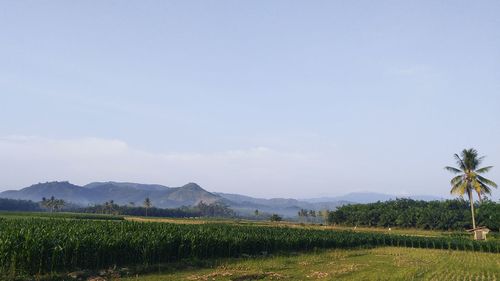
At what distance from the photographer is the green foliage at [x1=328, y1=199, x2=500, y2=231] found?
10106cm

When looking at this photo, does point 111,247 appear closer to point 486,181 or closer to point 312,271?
point 312,271

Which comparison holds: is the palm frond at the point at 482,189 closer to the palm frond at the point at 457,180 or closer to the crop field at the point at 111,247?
the palm frond at the point at 457,180

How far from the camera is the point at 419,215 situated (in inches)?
4606

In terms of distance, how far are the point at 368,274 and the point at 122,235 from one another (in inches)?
689

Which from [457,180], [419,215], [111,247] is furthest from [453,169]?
[111,247]

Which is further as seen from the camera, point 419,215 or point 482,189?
point 419,215

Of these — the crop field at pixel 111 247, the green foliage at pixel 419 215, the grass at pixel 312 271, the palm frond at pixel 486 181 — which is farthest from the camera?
the green foliage at pixel 419 215

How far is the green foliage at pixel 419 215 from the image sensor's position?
10106cm

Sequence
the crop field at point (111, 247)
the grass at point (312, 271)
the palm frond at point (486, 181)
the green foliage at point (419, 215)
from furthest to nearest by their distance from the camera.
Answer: the green foliage at point (419, 215) < the palm frond at point (486, 181) < the grass at point (312, 271) < the crop field at point (111, 247)

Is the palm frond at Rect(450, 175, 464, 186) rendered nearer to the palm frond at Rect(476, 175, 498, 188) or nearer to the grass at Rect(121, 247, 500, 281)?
the palm frond at Rect(476, 175, 498, 188)

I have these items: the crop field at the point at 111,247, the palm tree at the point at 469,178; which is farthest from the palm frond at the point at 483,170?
the crop field at the point at 111,247

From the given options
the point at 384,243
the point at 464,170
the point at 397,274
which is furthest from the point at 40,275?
the point at 464,170

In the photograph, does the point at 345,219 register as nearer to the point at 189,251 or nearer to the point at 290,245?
the point at 290,245

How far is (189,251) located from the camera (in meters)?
35.7
